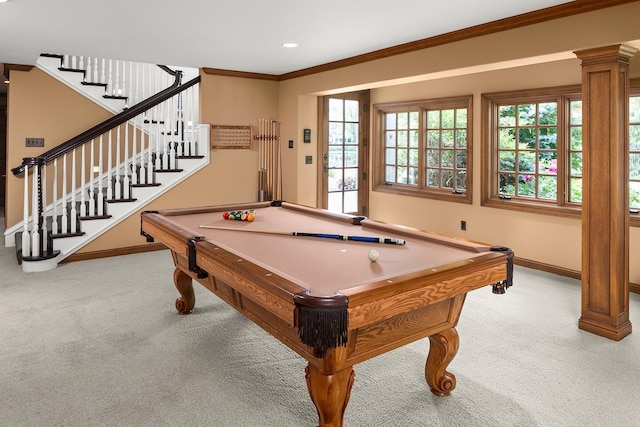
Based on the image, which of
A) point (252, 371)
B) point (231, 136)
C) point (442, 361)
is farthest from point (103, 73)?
point (442, 361)

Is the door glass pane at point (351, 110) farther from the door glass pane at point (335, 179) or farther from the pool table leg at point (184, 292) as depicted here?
the pool table leg at point (184, 292)

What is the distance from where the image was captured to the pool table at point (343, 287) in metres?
1.62

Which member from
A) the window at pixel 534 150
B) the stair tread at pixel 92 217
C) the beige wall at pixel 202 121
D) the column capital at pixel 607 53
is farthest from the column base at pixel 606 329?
the stair tread at pixel 92 217

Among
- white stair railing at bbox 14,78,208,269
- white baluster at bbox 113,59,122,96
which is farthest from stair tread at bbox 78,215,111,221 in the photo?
white baluster at bbox 113,59,122,96

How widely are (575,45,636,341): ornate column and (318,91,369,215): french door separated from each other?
11.9ft

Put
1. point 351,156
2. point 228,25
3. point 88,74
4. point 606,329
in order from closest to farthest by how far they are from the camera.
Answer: point 606,329 < point 228,25 < point 88,74 < point 351,156

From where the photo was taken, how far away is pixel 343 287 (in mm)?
1769

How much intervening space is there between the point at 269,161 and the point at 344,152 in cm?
109

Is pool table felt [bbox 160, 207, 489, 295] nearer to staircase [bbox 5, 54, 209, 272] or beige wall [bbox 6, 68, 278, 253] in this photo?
staircase [bbox 5, 54, 209, 272]

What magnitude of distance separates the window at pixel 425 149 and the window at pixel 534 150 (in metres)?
0.27

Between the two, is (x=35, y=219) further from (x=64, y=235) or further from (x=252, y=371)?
(x=252, y=371)

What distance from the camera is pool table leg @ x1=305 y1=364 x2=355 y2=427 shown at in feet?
5.95

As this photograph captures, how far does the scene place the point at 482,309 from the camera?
143 inches

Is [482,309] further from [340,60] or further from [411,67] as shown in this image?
[340,60]
